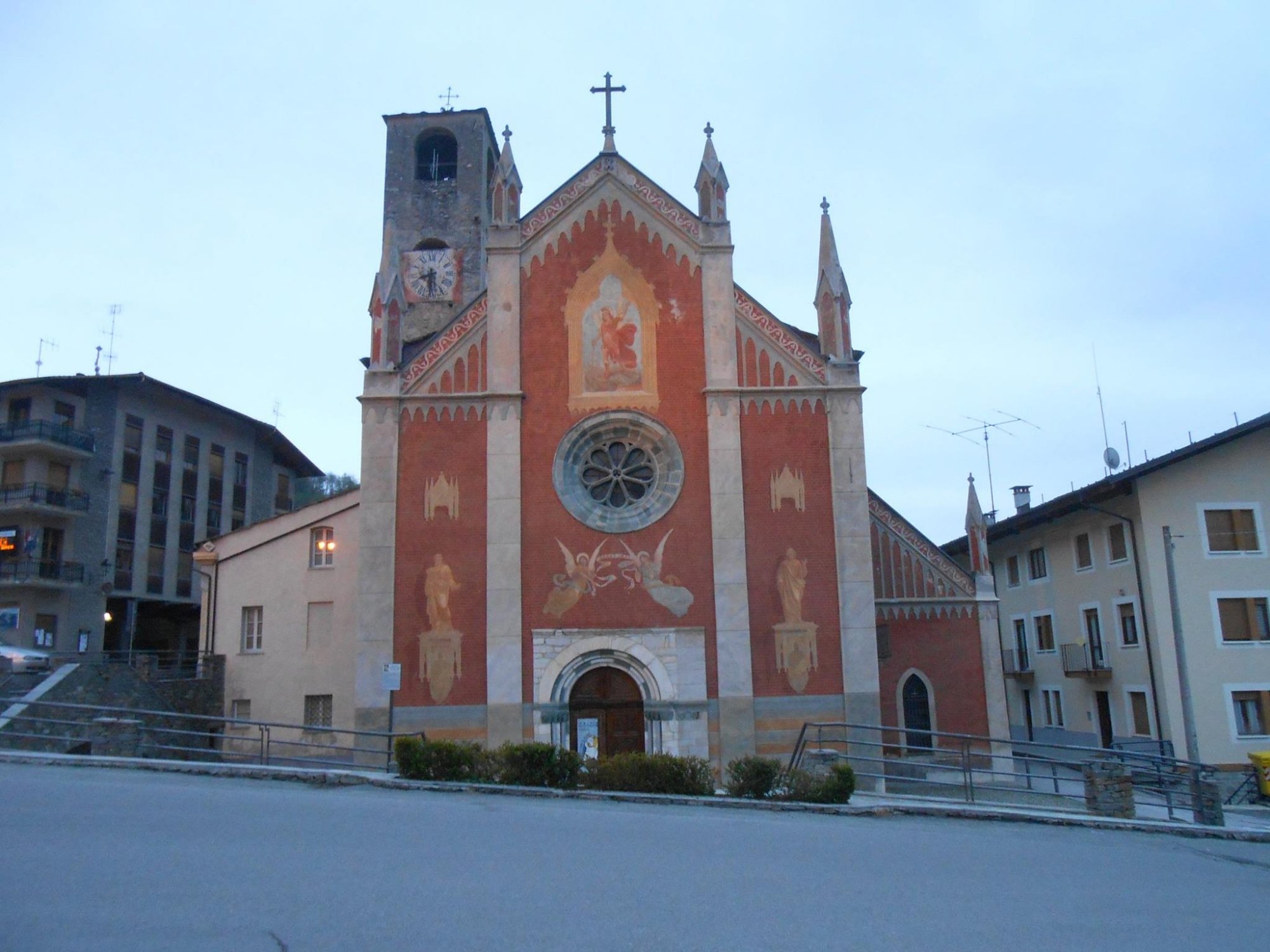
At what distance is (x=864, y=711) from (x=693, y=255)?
10.9 metres

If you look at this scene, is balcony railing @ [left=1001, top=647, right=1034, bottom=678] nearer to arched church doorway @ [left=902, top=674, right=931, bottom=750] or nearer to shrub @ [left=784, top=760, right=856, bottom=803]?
arched church doorway @ [left=902, top=674, right=931, bottom=750]

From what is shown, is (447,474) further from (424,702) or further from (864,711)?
(864,711)

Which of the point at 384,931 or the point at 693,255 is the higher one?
the point at 693,255

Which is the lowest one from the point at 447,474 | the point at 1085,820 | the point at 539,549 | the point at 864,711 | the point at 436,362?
the point at 1085,820

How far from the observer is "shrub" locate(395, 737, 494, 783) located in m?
15.0

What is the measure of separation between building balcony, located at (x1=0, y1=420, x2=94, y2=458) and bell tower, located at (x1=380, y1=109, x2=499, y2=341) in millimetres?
15566

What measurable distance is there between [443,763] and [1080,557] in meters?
25.1

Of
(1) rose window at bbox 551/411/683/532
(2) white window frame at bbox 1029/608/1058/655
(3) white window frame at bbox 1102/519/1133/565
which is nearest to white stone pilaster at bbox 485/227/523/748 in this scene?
(1) rose window at bbox 551/411/683/532

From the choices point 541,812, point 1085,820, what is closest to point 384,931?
point 541,812

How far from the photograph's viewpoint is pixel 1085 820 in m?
14.5

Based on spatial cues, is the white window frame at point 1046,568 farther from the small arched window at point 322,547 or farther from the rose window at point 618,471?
the small arched window at point 322,547

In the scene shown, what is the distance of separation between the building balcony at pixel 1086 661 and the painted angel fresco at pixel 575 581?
17846mm

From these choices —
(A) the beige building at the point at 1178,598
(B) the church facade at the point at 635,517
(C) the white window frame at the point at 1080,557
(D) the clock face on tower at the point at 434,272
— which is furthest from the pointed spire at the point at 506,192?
(C) the white window frame at the point at 1080,557

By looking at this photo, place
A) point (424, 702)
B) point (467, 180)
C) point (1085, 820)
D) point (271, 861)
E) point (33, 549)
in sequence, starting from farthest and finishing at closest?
point (33, 549) < point (467, 180) < point (424, 702) < point (1085, 820) < point (271, 861)
